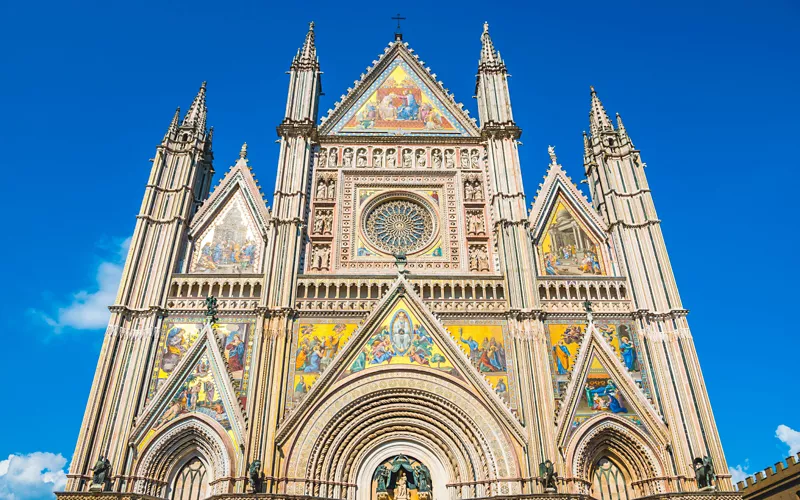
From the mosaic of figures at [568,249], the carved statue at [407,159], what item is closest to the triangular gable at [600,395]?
the mosaic of figures at [568,249]

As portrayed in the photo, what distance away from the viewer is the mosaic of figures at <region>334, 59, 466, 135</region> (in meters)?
23.0

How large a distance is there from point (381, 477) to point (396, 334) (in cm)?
413

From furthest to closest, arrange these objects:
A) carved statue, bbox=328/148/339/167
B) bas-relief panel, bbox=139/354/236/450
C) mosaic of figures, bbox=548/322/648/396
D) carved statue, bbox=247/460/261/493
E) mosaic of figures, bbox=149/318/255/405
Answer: carved statue, bbox=328/148/339/167, mosaic of figures, bbox=548/322/648/396, mosaic of figures, bbox=149/318/255/405, bas-relief panel, bbox=139/354/236/450, carved statue, bbox=247/460/261/493

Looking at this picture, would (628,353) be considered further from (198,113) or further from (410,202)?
(198,113)

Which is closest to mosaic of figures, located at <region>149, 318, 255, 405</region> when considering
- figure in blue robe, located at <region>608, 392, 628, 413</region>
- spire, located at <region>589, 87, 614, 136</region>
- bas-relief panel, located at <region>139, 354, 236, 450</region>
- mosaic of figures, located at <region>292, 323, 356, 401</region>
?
bas-relief panel, located at <region>139, 354, 236, 450</region>

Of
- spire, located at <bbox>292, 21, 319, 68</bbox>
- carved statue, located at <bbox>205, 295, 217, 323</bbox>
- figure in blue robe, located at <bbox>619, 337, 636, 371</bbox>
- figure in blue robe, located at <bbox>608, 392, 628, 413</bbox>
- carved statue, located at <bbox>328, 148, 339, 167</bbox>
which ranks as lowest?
figure in blue robe, located at <bbox>608, 392, 628, 413</bbox>

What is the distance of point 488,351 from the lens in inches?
707

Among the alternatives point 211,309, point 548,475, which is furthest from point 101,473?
point 548,475

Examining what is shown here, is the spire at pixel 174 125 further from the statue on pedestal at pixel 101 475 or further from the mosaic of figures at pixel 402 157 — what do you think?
the statue on pedestal at pixel 101 475

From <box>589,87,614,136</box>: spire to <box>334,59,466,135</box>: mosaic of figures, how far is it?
202 inches

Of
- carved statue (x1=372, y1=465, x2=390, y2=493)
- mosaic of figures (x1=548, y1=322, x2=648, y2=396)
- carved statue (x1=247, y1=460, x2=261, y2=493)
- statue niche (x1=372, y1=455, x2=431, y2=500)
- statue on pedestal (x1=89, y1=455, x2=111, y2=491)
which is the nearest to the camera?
statue on pedestal (x1=89, y1=455, x2=111, y2=491)

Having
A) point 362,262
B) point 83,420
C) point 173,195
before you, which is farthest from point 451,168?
point 83,420

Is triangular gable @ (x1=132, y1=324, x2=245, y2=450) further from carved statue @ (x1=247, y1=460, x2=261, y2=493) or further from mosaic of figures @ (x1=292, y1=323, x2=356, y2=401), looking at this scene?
mosaic of figures @ (x1=292, y1=323, x2=356, y2=401)

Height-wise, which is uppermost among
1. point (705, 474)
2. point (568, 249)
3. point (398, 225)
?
point (398, 225)
